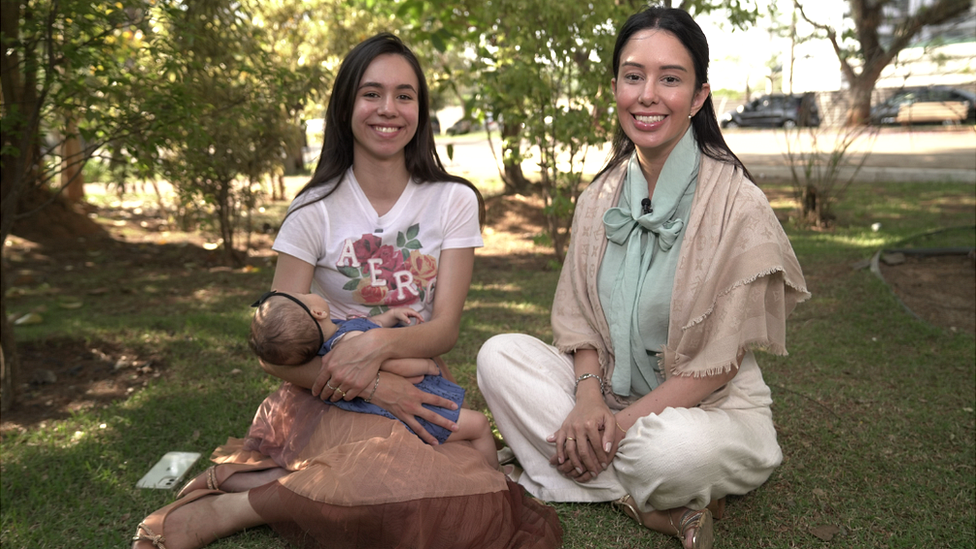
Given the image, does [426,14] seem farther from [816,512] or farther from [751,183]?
[816,512]

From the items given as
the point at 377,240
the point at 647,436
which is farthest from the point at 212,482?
the point at 647,436

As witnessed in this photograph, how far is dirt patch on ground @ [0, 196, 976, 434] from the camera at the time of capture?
3775mm

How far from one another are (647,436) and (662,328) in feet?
1.43

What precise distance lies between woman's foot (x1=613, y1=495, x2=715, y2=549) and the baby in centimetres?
52

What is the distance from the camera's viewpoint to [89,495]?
106 inches

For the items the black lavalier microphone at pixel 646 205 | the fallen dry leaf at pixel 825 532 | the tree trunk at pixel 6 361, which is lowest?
the fallen dry leaf at pixel 825 532

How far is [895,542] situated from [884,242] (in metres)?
4.57

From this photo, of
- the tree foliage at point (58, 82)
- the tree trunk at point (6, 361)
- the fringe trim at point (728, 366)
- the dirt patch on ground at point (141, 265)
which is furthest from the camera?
the dirt patch on ground at point (141, 265)

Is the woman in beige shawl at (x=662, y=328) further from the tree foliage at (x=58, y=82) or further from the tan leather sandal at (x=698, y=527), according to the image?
the tree foliage at (x=58, y=82)

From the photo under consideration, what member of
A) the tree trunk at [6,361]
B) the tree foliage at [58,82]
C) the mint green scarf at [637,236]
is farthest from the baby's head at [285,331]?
the tree trunk at [6,361]

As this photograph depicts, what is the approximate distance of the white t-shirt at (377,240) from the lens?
8.66 ft

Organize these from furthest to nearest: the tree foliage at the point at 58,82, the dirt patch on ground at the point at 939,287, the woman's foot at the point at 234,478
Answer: the dirt patch on ground at the point at 939,287 → the tree foliage at the point at 58,82 → the woman's foot at the point at 234,478

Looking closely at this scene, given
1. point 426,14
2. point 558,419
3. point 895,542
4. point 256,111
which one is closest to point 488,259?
point 426,14

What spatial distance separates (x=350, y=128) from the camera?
8.87 ft
